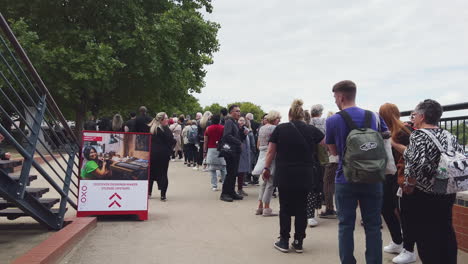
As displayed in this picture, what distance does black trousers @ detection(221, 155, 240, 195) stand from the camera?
9.41 m

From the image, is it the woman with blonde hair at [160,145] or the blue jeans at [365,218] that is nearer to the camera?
the blue jeans at [365,218]

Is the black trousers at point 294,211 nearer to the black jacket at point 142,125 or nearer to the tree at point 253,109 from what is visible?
the black jacket at point 142,125

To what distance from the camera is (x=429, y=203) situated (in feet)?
12.6

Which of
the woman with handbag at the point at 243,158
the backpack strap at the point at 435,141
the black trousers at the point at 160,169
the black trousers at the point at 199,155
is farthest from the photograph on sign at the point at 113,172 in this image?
the black trousers at the point at 199,155

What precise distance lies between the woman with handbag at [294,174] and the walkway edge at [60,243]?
251cm

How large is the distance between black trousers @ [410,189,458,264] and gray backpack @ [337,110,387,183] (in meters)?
0.44

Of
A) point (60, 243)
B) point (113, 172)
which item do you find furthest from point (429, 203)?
point (113, 172)

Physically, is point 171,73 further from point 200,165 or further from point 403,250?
point 403,250

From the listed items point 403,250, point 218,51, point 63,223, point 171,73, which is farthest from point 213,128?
point 218,51

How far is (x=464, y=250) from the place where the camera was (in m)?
5.23

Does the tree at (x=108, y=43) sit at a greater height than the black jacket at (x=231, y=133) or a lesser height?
greater

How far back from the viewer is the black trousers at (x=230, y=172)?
9406 millimetres

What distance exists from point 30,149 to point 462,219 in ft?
16.4

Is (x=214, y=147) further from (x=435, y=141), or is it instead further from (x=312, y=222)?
(x=435, y=141)
